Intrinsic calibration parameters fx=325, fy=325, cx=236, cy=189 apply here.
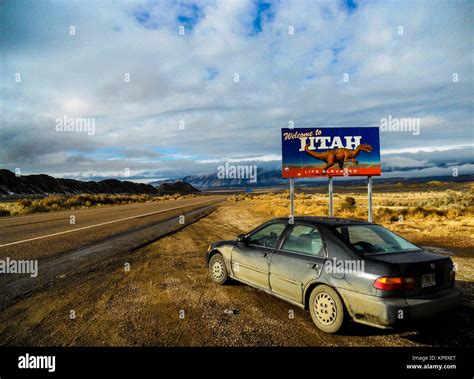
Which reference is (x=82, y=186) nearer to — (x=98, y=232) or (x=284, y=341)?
(x=98, y=232)

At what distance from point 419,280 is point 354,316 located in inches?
35.5

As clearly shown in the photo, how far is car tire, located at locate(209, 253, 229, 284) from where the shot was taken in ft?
21.2

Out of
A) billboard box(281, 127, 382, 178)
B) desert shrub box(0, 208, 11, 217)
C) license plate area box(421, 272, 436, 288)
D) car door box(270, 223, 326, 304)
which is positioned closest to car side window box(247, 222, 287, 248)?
car door box(270, 223, 326, 304)

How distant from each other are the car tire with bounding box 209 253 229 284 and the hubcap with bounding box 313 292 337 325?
2.34 meters

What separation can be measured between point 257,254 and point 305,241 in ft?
3.27

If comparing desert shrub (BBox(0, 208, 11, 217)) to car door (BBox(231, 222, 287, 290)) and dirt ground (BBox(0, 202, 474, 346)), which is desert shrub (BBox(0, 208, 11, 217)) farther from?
car door (BBox(231, 222, 287, 290))

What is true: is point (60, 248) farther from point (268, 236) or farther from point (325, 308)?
point (325, 308)

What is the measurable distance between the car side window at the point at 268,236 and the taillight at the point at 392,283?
1.90 metres

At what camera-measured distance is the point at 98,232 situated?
14.0 meters

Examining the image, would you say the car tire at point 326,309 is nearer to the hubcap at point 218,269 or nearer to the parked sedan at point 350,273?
the parked sedan at point 350,273

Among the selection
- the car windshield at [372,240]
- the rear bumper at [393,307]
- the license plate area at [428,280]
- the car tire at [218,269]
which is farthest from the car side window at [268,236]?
the license plate area at [428,280]

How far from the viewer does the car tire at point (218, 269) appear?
6465mm
